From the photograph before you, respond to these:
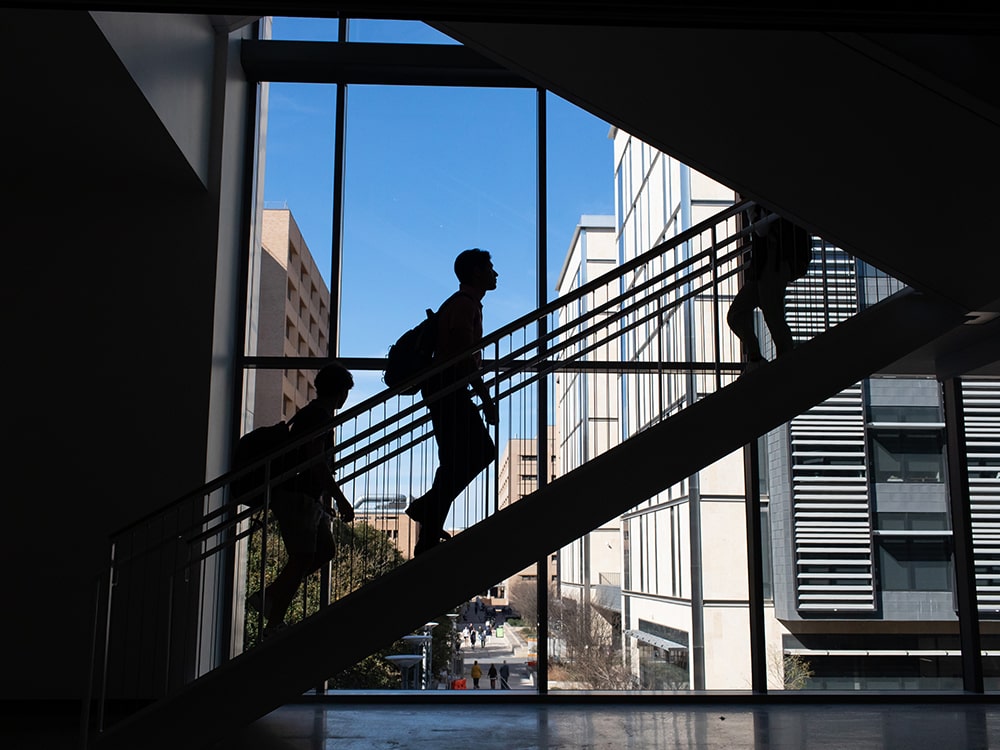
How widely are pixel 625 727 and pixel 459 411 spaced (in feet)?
8.06

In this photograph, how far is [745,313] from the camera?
19.2 ft

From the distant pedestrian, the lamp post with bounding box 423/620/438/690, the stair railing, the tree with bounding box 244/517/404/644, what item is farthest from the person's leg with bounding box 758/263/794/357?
the lamp post with bounding box 423/620/438/690

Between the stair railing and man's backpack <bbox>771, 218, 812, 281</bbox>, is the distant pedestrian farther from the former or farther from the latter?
man's backpack <bbox>771, 218, 812, 281</bbox>

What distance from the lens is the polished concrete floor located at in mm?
5438

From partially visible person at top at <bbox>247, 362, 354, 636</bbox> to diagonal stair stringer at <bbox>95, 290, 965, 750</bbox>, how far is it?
451 mm

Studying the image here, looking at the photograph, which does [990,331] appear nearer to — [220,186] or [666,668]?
[666,668]

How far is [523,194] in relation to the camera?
802cm

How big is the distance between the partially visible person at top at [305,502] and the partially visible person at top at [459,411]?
49 cm

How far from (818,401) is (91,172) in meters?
5.21

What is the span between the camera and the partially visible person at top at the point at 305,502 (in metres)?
5.08

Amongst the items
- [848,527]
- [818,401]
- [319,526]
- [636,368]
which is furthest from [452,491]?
[848,527]

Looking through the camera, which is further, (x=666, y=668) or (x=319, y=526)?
(x=666, y=668)

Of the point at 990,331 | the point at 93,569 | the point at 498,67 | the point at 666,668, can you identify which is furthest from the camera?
the point at 498,67

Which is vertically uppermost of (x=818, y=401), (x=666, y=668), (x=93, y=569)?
(x=818, y=401)
